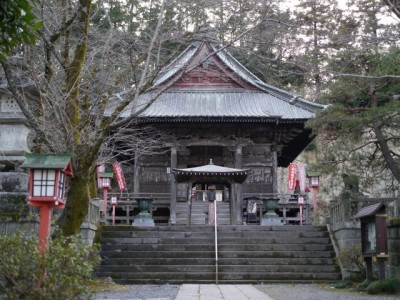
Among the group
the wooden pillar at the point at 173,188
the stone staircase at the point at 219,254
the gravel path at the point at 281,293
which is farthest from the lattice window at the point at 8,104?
the wooden pillar at the point at 173,188

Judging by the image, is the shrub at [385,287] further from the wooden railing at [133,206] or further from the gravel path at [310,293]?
the wooden railing at [133,206]

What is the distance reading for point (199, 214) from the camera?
20.8 m

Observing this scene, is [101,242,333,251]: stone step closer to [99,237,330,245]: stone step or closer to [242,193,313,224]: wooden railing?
[99,237,330,245]: stone step

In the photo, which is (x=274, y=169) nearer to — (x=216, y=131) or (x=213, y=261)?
(x=216, y=131)

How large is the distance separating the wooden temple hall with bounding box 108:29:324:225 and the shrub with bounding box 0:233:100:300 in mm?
14413

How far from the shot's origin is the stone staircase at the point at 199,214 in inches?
781

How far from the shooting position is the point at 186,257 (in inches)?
507

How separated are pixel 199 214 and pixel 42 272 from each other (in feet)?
53.3

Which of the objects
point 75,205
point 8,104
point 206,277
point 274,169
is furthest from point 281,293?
point 274,169

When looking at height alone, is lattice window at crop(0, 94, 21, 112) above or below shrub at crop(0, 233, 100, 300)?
above

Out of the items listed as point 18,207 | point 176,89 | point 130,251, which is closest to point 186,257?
point 130,251

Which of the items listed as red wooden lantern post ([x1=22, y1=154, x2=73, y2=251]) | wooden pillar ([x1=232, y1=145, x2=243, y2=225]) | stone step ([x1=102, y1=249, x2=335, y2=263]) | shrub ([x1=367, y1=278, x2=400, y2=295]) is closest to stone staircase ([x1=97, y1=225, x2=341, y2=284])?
stone step ([x1=102, y1=249, x2=335, y2=263])

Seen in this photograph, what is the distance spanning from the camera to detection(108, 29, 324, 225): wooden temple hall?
2012cm

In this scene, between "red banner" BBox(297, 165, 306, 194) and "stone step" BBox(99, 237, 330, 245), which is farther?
"red banner" BBox(297, 165, 306, 194)
